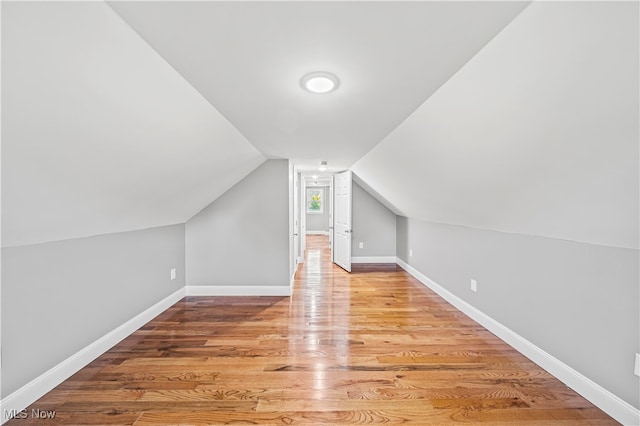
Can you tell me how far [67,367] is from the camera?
2082 millimetres

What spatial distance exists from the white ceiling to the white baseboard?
2121mm

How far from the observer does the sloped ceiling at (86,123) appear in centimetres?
103

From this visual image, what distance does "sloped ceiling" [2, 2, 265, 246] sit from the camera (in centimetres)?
103

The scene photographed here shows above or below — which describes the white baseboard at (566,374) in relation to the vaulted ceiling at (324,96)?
below

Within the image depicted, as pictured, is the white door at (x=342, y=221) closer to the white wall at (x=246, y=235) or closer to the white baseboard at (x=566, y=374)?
the white wall at (x=246, y=235)

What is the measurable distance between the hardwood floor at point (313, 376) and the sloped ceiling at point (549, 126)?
1.11 metres

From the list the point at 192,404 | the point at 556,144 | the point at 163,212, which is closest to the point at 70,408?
the point at 192,404

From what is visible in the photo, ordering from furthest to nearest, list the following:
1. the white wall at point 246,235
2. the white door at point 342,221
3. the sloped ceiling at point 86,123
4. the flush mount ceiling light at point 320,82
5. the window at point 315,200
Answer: the window at point 315,200, the white door at point 342,221, the white wall at point 246,235, the flush mount ceiling light at point 320,82, the sloped ceiling at point 86,123

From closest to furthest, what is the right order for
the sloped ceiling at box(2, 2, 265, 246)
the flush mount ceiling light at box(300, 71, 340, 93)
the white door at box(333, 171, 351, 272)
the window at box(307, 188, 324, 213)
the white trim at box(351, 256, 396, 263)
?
the sloped ceiling at box(2, 2, 265, 246) < the flush mount ceiling light at box(300, 71, 340, 93) < the white door at box(333, 171, 351, 272) < the white trim at box(351, 256, 396, 263) < the window at box(307, 188, 324, 213)

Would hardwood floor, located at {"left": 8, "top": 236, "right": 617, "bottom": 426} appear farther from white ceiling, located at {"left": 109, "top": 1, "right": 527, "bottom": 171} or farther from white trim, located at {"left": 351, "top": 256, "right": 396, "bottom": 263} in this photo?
white trim, located at {"left": 351, "top": 256, "right": 396, "bottom": 263}

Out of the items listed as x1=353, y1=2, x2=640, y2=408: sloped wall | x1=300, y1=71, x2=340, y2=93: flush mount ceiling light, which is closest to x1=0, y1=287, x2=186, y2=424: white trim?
x1=300, y1=71, x2=340, y2=93: flush mount ceiling light

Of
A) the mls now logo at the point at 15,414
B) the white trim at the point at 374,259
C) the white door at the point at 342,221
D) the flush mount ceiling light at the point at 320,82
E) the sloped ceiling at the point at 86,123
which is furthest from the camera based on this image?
the white trim at the point at 374,259

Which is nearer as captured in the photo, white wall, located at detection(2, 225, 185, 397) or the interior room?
the interior room

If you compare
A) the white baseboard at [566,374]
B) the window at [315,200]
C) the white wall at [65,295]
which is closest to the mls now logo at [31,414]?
the white wall at [65,295]
